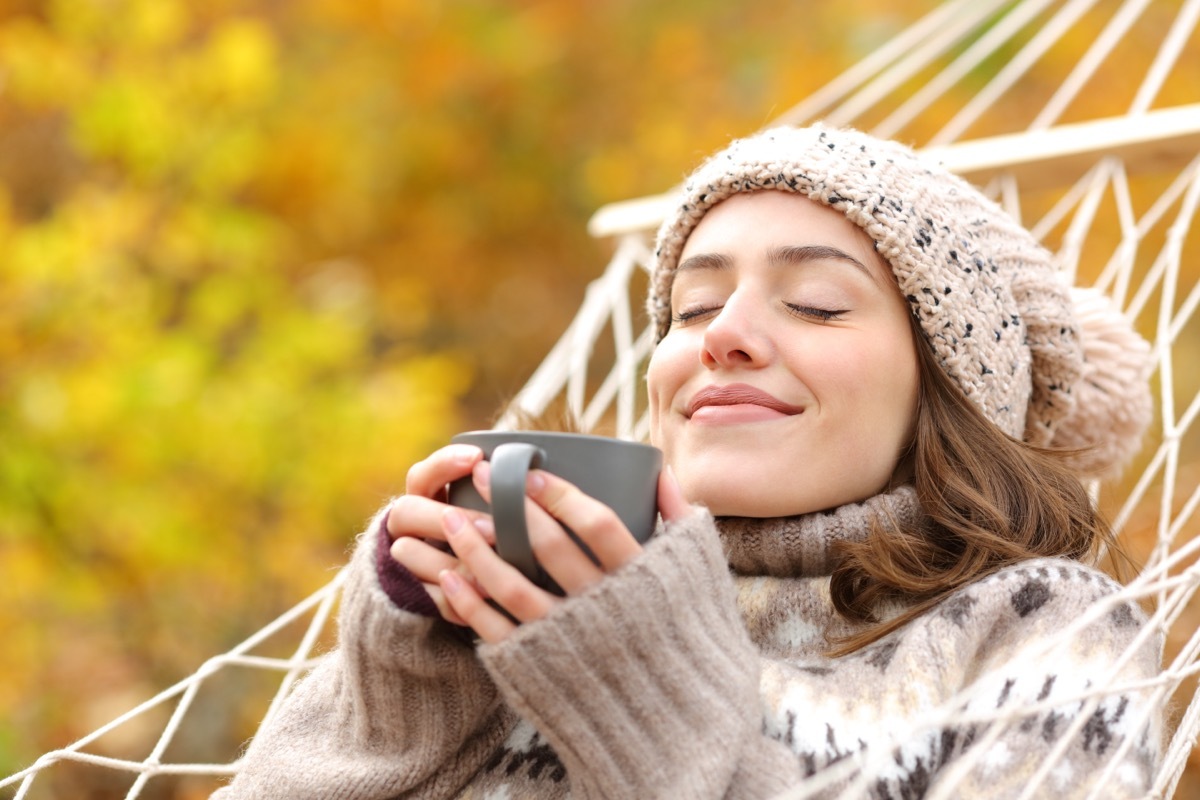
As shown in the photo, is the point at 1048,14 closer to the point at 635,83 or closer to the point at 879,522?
the point at 635,83

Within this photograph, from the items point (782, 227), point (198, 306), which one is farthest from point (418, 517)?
point (198, 306)

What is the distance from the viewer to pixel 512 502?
0.81 metres

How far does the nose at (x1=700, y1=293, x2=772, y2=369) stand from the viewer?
110 centimetres

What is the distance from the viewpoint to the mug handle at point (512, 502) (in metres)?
0.81

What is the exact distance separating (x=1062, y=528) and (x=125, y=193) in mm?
2372

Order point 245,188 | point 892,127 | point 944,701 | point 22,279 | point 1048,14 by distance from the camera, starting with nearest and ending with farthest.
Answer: point 944,701
point 892,127
point 22,279
point 1048,14
point 245,188

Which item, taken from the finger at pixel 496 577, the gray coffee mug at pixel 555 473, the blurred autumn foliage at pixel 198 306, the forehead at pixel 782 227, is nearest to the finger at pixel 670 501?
the gray coffee mug at pixel 555 473

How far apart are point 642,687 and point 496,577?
124 mm

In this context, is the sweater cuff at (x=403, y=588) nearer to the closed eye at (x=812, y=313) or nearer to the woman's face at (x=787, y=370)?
the woman's face at (x=787, y=370)


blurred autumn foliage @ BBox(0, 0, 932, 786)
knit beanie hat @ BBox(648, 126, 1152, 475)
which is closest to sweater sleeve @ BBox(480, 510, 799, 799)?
knit beanie hat @ BBox(648, 126, 1152, 475)

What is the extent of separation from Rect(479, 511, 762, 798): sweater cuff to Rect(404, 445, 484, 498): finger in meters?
0.13

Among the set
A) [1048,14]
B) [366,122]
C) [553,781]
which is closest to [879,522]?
[553,781]

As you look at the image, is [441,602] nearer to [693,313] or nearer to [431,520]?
[431,520]

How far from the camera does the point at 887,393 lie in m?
1.15
